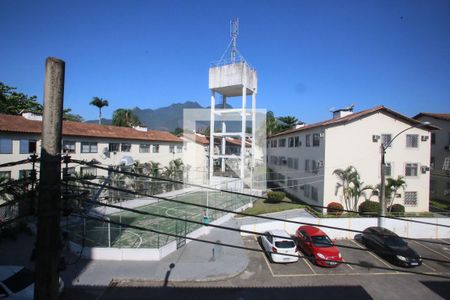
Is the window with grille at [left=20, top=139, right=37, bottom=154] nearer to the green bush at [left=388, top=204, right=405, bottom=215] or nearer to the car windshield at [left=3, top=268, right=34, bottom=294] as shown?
the car windshield at [left=3, top=268, right=34, bottom=294]

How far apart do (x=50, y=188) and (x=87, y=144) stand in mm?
26348

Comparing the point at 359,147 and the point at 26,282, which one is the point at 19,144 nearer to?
the point at 26,282

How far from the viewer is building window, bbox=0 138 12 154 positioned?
2031cm

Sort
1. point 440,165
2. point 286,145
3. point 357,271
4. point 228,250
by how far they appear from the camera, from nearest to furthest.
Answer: point 357,271 → point 228,250 → point 440,165 → point 286,145

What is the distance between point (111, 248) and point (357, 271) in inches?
527

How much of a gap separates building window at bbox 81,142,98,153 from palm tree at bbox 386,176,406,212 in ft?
94.6

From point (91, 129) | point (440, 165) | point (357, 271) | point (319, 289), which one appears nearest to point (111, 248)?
point (319, 289)

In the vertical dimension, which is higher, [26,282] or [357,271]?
[26,282]

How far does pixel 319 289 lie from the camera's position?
11875 millimetres

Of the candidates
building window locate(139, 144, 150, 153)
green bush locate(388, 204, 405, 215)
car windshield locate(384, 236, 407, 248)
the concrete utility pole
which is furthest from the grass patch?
the concrete utility pole

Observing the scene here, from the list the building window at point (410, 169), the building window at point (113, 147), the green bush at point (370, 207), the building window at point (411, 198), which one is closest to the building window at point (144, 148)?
the building window at point (113, 147)

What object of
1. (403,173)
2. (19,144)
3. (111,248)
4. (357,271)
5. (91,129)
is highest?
(91,129)

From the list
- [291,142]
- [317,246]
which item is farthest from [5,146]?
[291,142]

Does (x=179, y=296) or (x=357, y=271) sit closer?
(x=179, y=296)
